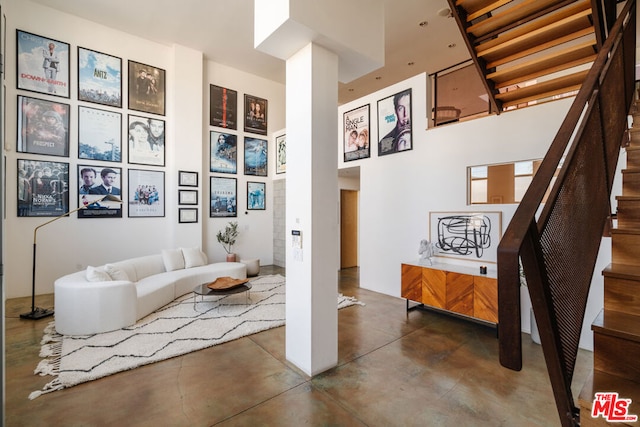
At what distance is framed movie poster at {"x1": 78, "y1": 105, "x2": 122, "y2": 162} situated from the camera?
5.89m

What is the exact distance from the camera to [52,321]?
162 inches

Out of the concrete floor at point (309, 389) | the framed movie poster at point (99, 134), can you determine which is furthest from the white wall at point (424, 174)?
the framed movie poster at point (99, 134)

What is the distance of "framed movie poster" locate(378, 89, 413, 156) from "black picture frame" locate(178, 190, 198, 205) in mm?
4598

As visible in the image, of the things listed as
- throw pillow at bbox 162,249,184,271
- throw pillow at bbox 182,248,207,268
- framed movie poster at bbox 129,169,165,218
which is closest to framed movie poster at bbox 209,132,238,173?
framed movie poster at bbox 129,169,165,218

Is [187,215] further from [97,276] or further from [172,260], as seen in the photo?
[97,276]

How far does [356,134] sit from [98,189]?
5516 mm

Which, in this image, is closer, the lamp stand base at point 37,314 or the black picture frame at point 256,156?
the lamp stand base at point 37,314

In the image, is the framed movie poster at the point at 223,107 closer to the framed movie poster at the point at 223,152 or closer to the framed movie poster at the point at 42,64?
the framed movie poster at the point at 223,152

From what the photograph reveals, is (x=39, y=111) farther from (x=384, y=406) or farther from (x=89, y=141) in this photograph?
(x=384, y=406)

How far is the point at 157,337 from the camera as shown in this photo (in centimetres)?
358

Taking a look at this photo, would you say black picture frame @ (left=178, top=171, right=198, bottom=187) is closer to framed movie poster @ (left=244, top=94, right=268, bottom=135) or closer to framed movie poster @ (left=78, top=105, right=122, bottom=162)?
framed movie poster @ (left=78, top=105, right=122, bottom=162)

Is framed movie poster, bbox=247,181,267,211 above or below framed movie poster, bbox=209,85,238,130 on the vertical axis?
below

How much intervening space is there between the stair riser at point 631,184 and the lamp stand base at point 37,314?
6.79 metres

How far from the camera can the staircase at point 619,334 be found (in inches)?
44.7
